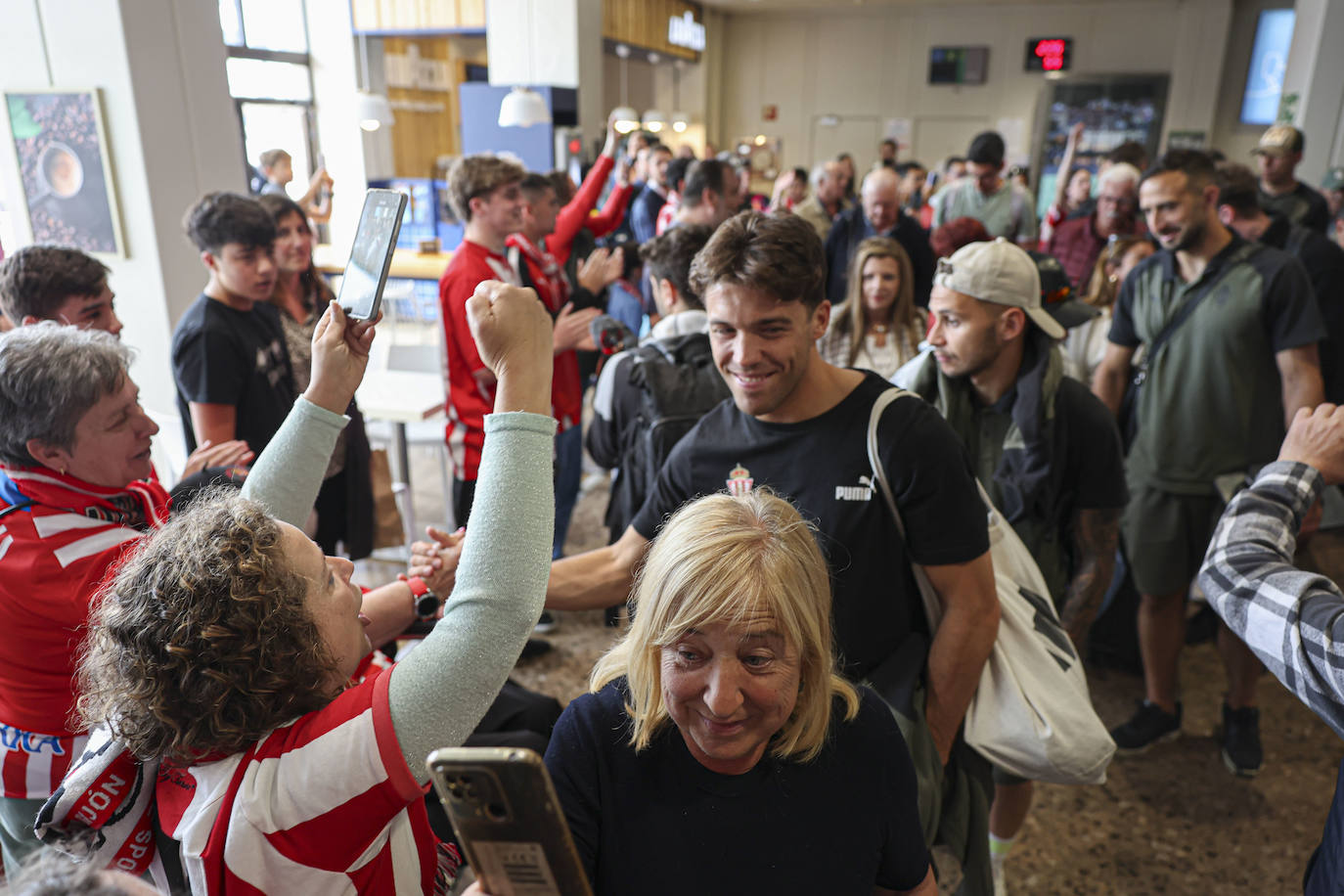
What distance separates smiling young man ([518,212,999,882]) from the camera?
1479 millimetres

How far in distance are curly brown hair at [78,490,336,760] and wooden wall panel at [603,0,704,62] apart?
35.3 ft

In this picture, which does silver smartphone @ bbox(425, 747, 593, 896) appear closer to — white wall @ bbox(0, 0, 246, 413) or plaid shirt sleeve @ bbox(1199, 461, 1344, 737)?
plaid shirt sleeve @ bbox(1199, 461, 1344, 737)

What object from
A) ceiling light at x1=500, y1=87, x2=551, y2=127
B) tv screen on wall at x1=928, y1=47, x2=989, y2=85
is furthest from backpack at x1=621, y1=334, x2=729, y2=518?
tv screen on wall at x1=928, y1=47, x2=989, y2=85

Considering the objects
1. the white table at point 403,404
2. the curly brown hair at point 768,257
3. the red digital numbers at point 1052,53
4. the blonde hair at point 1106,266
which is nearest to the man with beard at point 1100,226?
Answer: the blonde hair at point 1106,266

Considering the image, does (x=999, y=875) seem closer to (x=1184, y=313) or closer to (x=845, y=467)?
(x=845, y=467)

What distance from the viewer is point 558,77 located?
8.77m

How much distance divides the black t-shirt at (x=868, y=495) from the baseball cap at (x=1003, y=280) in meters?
0.60

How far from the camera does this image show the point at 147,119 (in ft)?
12.0

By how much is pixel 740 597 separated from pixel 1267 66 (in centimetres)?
1448

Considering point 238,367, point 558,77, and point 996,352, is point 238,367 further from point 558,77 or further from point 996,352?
point 558,77

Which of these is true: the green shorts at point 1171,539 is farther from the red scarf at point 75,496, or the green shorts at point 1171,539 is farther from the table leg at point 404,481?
the table leg at point 404,481

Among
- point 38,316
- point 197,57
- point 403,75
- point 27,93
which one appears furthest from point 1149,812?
point 403,75

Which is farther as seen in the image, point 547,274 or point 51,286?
point 547,274

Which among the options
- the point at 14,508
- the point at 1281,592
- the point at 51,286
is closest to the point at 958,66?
the point at 51,286
